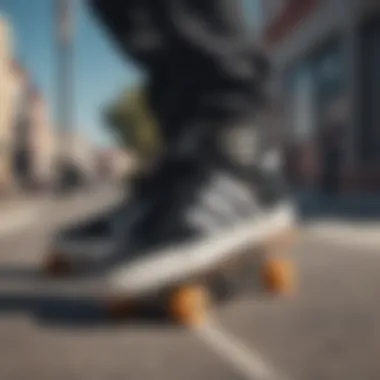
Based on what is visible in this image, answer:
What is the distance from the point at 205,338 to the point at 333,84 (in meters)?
24.9

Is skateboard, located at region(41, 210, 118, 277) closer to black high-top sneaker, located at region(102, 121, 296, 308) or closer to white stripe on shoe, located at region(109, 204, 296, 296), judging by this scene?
black high-top sneaker, located at region(102, 121, 296, 308)

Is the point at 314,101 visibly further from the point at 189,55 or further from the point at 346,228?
the point at 189,55

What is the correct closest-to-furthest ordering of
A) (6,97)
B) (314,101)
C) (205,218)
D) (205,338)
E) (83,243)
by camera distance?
(205,338) < (205,218) < (83,243) < (314,101) < (6,97)

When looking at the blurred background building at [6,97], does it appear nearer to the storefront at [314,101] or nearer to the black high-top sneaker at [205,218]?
the storefront at [314,101]

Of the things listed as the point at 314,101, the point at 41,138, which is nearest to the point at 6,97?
the point at 314,101

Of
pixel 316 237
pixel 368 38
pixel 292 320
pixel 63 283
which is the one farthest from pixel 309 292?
pixel 368 38

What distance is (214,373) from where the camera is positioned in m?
2.92

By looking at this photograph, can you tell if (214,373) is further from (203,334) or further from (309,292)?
(309,292)

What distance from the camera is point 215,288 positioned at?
432cm

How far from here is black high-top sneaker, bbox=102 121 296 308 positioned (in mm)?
3869

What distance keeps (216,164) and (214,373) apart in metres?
1.85

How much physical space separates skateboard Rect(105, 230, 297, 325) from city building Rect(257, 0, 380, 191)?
1550cm

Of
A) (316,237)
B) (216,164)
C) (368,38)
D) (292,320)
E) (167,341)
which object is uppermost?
(368,38)

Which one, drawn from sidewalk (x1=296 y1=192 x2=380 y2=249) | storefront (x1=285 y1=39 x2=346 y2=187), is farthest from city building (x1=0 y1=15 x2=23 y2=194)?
sidewalk (x1=296 y1=192 x2=380 y2=249)
